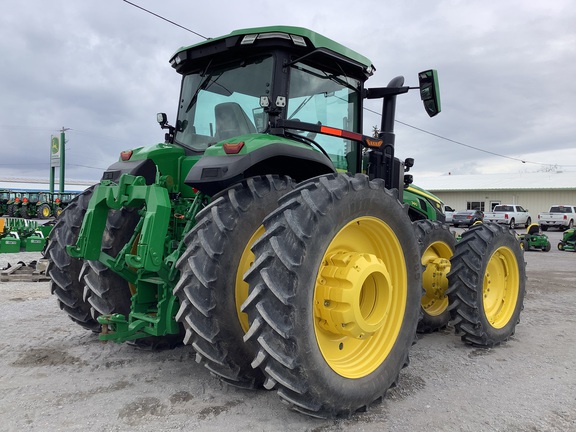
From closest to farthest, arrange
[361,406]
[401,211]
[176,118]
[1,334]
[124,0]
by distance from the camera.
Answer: [361,406] < [401,211] < [176,118] < [1,334] < [124,0]

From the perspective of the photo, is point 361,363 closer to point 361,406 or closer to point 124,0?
point 361,406

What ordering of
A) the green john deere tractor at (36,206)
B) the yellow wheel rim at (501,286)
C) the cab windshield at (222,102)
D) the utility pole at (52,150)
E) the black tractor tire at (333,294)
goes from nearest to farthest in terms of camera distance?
the black tractor tire at (333,294), the cab windshield at (222,102), the yellow wheel rim at (501,286), the green john deere tractor at (36,206), the utility pole at (52,150)

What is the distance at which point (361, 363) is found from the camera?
327 cm

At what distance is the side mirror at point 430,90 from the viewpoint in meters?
4.32

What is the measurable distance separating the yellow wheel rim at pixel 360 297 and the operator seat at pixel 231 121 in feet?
4.17

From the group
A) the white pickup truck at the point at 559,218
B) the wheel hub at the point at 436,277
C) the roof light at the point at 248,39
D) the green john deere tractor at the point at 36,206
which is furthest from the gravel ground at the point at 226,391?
the white pickup truck at the point at 559,218

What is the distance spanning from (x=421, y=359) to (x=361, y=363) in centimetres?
126

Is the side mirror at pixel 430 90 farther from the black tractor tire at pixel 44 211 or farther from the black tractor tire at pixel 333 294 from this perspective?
the black tractor tire at pixel 44 211

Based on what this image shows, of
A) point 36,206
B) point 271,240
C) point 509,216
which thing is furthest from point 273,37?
point 509,216

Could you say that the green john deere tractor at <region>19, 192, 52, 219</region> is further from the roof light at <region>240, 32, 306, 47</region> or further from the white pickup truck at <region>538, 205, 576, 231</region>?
the white pickup truck at <region>538, 205, 576, 231</region>

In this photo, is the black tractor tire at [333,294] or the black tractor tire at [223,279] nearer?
the black tractor tire at [333,294]

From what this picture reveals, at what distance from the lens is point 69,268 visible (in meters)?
4.25

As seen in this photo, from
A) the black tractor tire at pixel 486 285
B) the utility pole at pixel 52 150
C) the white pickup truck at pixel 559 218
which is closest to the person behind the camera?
the black tractor tire at pixel 486 285

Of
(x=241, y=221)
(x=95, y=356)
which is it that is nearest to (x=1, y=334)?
(x=95, y=356)
